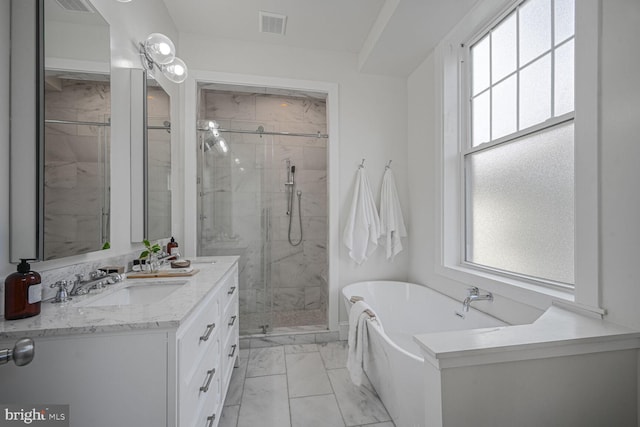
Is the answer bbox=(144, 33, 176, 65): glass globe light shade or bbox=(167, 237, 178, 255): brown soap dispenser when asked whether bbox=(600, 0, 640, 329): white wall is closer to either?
bbox=(144, 33, 176, 65): glass globe light shade

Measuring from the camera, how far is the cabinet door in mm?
781

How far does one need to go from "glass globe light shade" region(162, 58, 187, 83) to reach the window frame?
195 centimetres

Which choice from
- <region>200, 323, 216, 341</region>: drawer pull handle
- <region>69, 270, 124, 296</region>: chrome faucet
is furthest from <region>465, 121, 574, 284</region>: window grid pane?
<region>69, 270, 124, 296</region>: chrome faucet

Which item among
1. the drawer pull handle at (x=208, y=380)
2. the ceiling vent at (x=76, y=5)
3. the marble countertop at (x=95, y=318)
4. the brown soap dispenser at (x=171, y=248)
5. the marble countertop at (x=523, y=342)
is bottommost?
the drawer pull handle at (x=208, y=380)

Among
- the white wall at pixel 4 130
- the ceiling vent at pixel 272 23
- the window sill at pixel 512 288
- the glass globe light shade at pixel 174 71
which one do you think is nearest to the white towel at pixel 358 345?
the window sill at pixel 512 288

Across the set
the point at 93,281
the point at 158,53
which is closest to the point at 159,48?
the point at 158,53

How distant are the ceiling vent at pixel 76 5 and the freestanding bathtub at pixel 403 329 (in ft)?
6.89

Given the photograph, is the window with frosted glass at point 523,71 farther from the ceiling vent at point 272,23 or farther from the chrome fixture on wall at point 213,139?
the chrome fixture on wall at point 213,139

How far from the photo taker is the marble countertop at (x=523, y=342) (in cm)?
86

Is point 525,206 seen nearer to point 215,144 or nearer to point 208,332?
point 208,332

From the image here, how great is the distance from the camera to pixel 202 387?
3.70 ft

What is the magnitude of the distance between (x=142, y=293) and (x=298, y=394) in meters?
1.19

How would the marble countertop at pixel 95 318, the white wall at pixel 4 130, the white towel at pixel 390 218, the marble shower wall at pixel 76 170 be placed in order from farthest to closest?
the white towel at pixel 390 218 < the marble shower wall at pixel 76 170 < the white wall at pixel 4 130 < the marble countertop at pixel 95 318

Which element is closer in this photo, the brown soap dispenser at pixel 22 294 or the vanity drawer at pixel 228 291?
the brown soap dispenser at pixel 22 294
